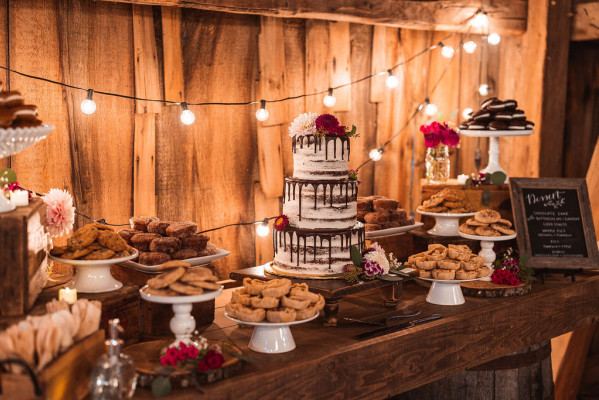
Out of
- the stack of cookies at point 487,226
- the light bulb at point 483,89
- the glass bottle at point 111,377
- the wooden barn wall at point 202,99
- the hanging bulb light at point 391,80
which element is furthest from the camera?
the light bulb at point 483,89

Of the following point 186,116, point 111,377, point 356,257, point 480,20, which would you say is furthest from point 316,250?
point 480,20

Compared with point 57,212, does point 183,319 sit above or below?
below

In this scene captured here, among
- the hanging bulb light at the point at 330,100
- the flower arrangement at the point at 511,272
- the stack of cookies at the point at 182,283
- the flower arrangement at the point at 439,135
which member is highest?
the hanging bulb light at the point at 330,100

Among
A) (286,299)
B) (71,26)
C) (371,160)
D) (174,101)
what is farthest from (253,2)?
(286,299)

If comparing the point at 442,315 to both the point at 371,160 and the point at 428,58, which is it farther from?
the point at 428,58

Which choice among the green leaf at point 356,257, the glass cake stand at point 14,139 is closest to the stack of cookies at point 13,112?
the glass cake stand at point 14,139

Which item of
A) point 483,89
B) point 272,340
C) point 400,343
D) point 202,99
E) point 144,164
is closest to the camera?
point 272,340

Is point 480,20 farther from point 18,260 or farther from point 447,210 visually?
point 18,260

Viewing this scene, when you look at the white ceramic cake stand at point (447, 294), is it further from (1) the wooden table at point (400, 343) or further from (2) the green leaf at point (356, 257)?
(2) the green leaf at point (356, 257)

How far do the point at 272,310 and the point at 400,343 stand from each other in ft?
1.98

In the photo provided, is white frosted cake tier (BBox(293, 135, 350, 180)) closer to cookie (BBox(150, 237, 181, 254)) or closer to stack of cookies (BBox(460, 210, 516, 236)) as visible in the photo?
cookie (BBox(150, 237, 181, 254))

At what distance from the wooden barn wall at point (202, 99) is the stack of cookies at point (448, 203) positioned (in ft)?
1.79

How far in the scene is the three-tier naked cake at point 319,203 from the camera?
9.71 ft

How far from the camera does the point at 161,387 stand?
2.08 m
